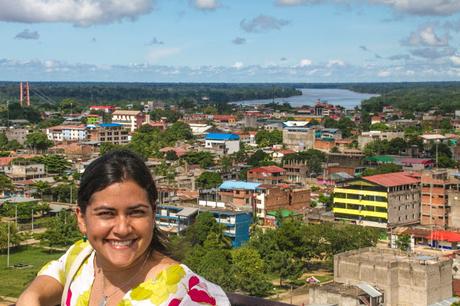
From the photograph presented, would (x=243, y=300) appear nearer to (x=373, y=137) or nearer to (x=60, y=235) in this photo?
(x=60, y=235)

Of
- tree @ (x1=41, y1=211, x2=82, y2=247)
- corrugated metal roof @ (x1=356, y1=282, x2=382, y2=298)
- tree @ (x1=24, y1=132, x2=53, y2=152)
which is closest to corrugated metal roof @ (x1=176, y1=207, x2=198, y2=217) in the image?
tree @ (x1=41, y1=211, x2=82, y2=247)

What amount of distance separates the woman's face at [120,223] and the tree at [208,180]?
1576cm

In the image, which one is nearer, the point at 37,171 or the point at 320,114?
the point at 37,171

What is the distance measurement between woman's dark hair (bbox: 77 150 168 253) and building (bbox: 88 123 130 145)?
85.9 ft

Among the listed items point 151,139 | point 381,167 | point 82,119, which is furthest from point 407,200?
point 82,119

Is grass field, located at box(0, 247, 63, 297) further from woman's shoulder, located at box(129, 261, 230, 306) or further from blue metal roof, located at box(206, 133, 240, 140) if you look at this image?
blue metal roof, located at box(206, 133, 240, 140)

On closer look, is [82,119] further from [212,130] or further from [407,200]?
[407,200]

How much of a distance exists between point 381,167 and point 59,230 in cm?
958

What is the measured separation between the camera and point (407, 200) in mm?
13945

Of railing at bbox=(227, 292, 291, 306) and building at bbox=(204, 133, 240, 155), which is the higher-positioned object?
railing at bbox=(227, 292, 291, 306)

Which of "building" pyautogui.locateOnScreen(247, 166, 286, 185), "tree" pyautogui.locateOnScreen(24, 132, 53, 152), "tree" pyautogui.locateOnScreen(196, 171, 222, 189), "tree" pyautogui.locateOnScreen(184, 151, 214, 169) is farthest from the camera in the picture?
"tree" pyautogui.locateOnScreen(24, 132, 53, 152)

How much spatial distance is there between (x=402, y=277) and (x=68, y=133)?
2228cm

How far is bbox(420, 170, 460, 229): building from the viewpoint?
14008mm

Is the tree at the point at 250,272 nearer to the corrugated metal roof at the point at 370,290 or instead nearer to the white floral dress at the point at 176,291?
the corrugated metal roof at the point at 370,290
